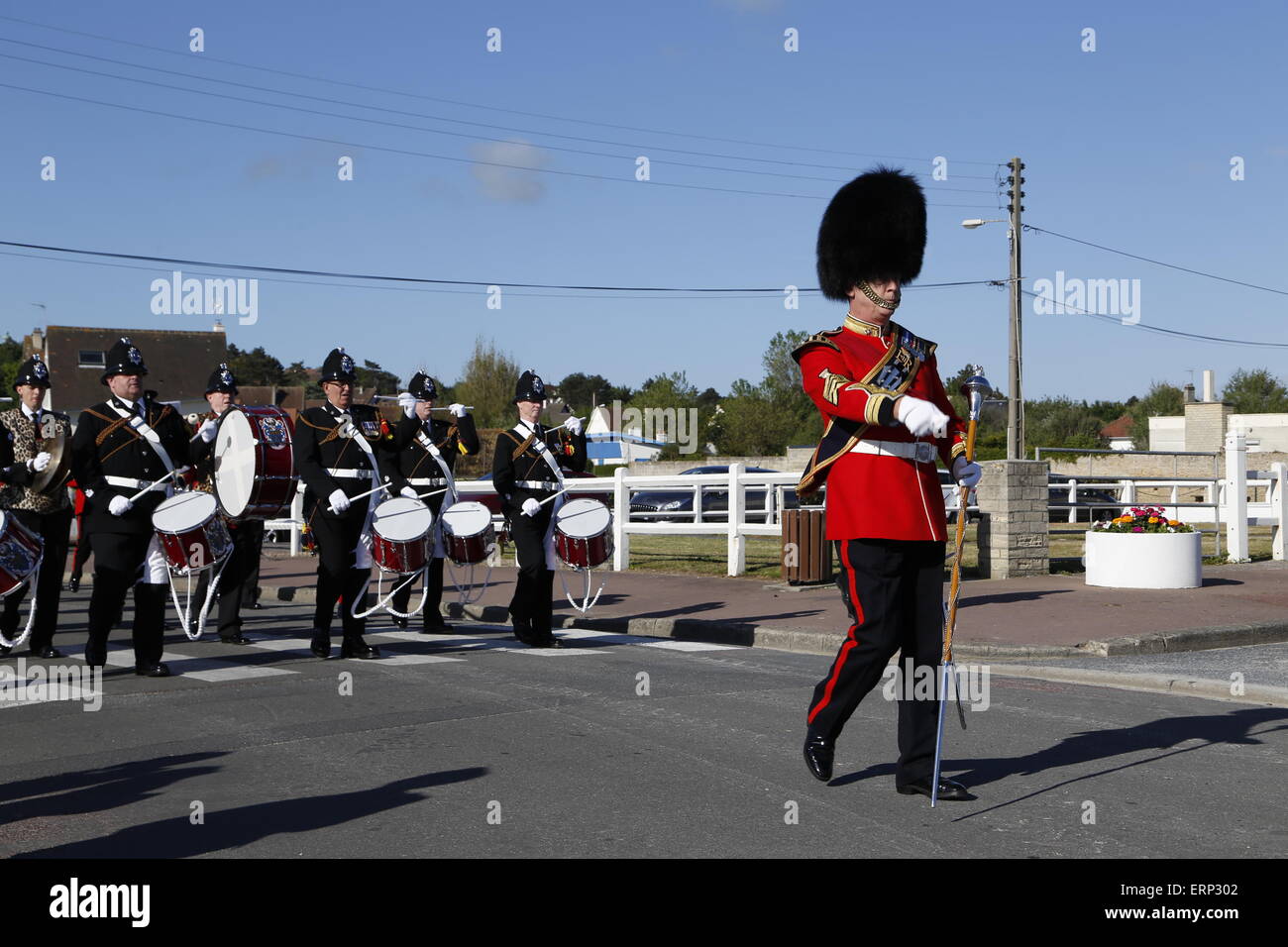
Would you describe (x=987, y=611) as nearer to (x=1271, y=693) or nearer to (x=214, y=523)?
(x=1271, y=693)

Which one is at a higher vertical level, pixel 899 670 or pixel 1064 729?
pixel 899 670

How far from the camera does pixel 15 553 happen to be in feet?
29.4

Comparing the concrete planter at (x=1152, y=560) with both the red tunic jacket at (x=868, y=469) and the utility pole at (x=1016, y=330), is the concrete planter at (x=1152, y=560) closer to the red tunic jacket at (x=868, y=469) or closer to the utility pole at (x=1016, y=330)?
the red tunic jacket at (x=868, y=469)

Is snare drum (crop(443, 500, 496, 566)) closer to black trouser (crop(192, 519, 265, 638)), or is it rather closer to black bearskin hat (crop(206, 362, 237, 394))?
black trouser (crop(192, 519, 265, 638))

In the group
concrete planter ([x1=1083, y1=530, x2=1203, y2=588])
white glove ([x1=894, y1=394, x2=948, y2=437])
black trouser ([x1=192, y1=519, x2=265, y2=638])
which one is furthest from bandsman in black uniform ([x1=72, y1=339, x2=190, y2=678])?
concrete planter ([x1=1083, y1=530, x2=1203, y2=588])

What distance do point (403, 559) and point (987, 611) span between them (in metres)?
5.74

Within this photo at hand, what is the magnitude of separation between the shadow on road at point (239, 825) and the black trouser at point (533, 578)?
5362mm

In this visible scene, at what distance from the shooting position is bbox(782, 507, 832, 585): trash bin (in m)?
15.5

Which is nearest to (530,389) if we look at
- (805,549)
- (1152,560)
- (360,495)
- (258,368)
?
(360,495)

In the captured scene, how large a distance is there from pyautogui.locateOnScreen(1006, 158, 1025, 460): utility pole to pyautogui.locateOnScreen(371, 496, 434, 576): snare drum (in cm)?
2370

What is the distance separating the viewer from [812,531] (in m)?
15.5

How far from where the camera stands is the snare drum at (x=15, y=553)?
29.0 ft

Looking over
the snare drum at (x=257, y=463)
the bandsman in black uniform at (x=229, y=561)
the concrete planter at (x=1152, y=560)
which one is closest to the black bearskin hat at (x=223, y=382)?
the bandsman in black uniform at (x=229, y=561)
